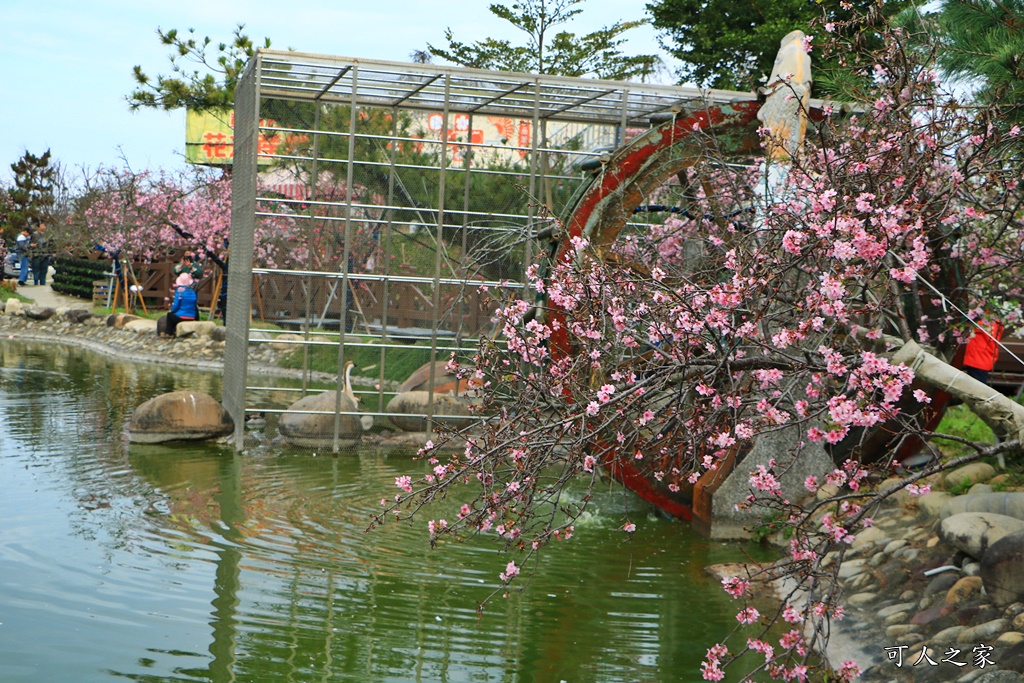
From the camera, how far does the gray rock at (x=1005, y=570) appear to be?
5.06 metres

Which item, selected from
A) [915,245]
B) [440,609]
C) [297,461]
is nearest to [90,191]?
[297,461]

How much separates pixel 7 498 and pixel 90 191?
74.2ft

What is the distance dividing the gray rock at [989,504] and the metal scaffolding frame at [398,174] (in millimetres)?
4421

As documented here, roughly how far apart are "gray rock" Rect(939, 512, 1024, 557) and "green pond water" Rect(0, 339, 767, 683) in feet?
4.49

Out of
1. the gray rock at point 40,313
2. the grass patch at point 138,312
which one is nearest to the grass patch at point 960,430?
the grass patch at point 138,312

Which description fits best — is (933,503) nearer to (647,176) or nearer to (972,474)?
(972,474)

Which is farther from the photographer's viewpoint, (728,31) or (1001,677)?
(728,31)

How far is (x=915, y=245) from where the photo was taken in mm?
4695

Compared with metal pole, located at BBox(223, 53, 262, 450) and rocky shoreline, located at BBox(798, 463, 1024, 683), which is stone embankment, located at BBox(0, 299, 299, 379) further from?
rocky shoreline, located at BBox(798, 463, 1024, 683)

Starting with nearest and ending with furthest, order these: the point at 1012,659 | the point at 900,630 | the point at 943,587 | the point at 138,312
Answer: the point at 1012,659, the point at 900,630, the point at 943,587, the point at 138,312

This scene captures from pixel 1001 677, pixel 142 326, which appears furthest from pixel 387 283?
pixel 142 326

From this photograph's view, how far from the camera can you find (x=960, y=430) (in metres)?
9.35

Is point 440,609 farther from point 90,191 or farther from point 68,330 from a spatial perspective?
point 90,191

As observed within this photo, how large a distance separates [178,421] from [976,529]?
8.07 meters
